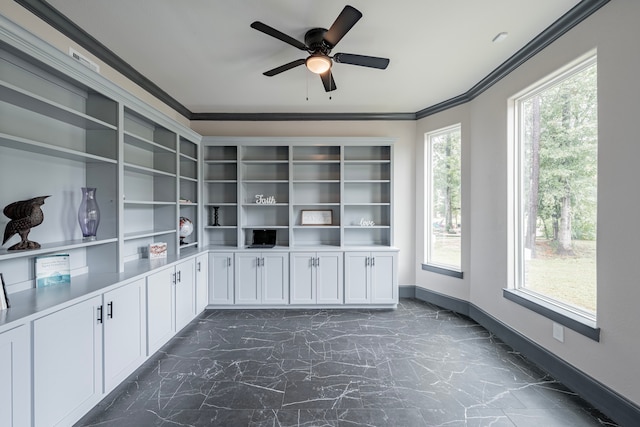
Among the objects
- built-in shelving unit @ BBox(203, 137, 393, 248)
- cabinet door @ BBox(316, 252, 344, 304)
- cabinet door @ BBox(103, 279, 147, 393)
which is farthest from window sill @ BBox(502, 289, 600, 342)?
cabinet door @ BBox(103, 279, 147, 393)

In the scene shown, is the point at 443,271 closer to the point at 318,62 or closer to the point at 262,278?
the point at 262,278

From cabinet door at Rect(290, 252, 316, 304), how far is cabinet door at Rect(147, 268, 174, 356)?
154 cm

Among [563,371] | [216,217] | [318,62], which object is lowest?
[563,371]

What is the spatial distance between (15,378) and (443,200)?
4.42m

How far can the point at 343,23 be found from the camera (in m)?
1.90

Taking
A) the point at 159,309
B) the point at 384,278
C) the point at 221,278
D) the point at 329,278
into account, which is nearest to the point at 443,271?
the point at 384,278

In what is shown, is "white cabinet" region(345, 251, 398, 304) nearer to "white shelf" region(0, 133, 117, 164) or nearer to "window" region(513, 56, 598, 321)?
"window" region(513, 56, 598, 321)

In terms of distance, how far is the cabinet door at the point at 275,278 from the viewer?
3.89m

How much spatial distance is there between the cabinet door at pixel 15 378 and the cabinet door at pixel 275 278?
2.53 meters

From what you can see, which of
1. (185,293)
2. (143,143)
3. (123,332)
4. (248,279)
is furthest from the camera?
(248,279)

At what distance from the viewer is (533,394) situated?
2.14 m

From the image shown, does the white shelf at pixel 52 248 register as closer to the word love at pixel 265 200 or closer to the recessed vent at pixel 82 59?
the recessed vent at pixel 82 59

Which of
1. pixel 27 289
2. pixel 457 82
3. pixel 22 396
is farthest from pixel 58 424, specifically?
pixel 457 82

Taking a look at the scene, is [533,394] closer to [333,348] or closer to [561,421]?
[561,421]
